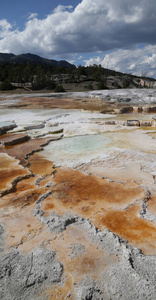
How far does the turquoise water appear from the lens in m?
5.30

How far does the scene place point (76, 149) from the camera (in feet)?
20.1

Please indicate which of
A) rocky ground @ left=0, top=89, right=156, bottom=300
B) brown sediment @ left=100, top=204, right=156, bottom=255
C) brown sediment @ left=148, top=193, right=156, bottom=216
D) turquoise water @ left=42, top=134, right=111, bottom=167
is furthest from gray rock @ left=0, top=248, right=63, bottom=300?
turquoise water @ left=42, top=134, right=111, bottom=167

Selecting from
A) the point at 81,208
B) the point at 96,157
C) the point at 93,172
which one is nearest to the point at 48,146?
the point at 96,157

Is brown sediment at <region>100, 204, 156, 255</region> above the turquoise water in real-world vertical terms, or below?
below

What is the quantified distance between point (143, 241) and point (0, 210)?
2.07 metres

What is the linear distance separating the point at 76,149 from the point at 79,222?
11.3 feet

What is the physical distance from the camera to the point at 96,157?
5.35 metres

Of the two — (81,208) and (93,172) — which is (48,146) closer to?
(93,172)

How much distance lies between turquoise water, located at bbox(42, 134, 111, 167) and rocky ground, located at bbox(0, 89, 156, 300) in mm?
28

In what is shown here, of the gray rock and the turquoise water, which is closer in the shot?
the gray rock

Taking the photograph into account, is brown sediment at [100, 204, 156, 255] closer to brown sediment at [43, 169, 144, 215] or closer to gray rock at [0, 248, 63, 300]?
brown sediment at [43, 169, 144, 215]

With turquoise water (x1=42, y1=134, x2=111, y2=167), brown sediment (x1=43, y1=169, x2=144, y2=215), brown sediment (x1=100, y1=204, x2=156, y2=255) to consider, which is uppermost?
turquoise water (x1=42, y1=134, x2=111, y2=167)

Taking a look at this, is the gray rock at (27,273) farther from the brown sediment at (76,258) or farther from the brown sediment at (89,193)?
the brown sediment at (89,193)

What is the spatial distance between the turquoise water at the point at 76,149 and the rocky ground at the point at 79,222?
0.09 feet
